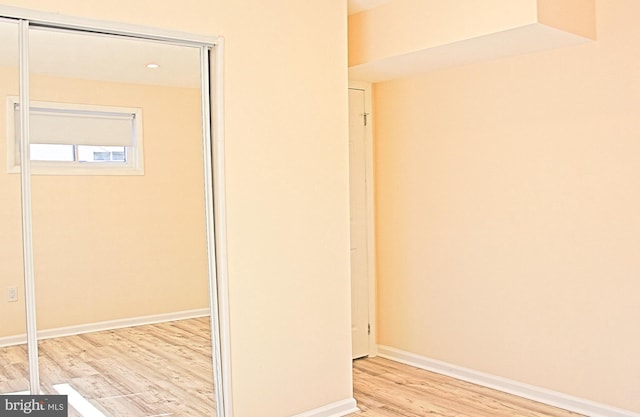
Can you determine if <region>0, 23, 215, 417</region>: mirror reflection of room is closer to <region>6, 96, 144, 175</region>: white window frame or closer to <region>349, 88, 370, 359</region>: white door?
<region>6, 96, 144, 175</region>: white window frame

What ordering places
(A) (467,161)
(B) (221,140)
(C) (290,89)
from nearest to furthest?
(B) (221,140) < (C) (290,89) < (A) (467,161)

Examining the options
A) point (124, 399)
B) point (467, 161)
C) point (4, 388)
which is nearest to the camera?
point (4, 388)

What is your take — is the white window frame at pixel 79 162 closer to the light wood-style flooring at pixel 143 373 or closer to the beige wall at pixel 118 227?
the beige wall at pixel 118 227

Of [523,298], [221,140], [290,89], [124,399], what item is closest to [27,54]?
[221,140]

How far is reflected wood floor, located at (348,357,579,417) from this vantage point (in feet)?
11.5

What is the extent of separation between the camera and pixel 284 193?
3311mm

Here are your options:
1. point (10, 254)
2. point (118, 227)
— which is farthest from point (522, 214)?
point (10, 254)

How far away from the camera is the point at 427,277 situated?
438cm

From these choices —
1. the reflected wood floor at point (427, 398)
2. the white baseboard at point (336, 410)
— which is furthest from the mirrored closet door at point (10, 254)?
the reflected wood floor at point (427, 398)

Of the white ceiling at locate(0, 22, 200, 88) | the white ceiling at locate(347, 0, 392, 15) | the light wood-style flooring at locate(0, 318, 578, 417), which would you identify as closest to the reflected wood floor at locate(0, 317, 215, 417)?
the light wood-style flooring at locate(0, 318, 578, 417)

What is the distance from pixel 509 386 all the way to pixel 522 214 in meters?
1.08

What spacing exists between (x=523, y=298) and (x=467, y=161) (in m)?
0.96

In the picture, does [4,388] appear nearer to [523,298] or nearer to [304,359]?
[304,359]

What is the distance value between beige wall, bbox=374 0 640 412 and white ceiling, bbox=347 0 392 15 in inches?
27.5
